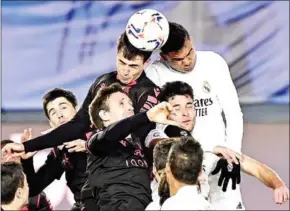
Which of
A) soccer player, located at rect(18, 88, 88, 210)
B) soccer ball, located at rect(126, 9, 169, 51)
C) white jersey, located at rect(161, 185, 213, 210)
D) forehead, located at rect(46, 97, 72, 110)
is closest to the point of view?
white jersey, located at rect(161, 185, 213, 210)

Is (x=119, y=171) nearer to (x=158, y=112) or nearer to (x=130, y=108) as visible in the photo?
(x=130, y=108)

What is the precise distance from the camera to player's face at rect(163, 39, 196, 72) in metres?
5.09

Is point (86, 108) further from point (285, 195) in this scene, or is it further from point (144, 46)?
point (285, 195)

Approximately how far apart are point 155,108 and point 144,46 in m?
0.45

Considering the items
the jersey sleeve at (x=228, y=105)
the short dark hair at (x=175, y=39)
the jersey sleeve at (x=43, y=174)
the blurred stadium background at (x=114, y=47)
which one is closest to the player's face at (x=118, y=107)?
the short dark hair at (x=175, y=39)

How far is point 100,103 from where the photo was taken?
4.91 meters

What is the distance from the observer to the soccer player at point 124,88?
4941 mm

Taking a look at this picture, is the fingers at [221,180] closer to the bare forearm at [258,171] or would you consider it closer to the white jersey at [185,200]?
the bare forearm at [258,171]

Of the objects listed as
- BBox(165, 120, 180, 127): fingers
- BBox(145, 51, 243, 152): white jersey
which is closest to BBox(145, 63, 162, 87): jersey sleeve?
BBox(145, 51, 243, 152): white jersey

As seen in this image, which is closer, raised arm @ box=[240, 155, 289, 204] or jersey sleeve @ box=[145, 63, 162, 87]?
raised arm @ box=[240, 155, 289, 204]

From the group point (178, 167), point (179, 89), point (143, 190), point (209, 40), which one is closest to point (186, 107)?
point (179, 89)

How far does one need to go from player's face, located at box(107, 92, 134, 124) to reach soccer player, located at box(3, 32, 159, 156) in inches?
2.7

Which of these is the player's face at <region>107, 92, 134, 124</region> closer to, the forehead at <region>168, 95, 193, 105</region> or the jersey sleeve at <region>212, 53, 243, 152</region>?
the forehead at <region>168, 95, 193, 105</region>

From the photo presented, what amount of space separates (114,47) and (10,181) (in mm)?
3852
